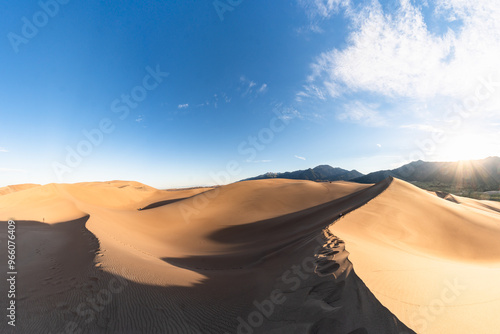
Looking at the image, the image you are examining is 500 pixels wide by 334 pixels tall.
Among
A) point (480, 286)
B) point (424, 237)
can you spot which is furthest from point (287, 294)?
point (424, 237)

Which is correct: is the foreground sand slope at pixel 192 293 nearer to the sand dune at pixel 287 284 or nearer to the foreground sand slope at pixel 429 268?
the sand dune at pixel 287 284

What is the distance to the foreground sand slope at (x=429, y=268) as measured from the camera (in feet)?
9.34

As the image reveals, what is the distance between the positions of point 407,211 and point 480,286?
7716 millimetres

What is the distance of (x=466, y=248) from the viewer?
838 centimetres

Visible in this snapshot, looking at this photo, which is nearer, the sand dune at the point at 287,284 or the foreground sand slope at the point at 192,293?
the sand dune at the point at 287,284

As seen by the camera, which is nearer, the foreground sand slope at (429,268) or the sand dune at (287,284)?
the foreground sand slope at (429,268)

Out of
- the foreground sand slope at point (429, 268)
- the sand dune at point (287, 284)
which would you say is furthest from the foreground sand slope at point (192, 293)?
the foreground sand slope at point (429, 268)

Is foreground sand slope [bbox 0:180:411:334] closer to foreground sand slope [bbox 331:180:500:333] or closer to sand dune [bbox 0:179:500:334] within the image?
sand dune [bbox 0:179:500:334]

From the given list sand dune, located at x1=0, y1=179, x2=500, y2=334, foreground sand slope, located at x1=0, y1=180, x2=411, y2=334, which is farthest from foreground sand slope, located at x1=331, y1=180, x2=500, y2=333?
foreground sand slope, located at x1=0, y1=180, x2=411, y2=334

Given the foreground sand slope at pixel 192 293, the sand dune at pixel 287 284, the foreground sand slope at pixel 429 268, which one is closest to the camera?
the foreground sand slope at pixel 429 268

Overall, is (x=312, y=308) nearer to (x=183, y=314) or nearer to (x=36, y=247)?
(x=183, y=314)

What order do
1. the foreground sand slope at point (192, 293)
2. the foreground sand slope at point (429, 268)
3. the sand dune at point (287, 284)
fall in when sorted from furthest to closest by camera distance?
the foreground sand slope at point (192, 293), the sand dune at point (287, 284), the foreground sand slope at point (429, 268)

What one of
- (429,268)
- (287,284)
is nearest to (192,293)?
(287,284)

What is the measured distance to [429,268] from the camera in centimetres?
449
